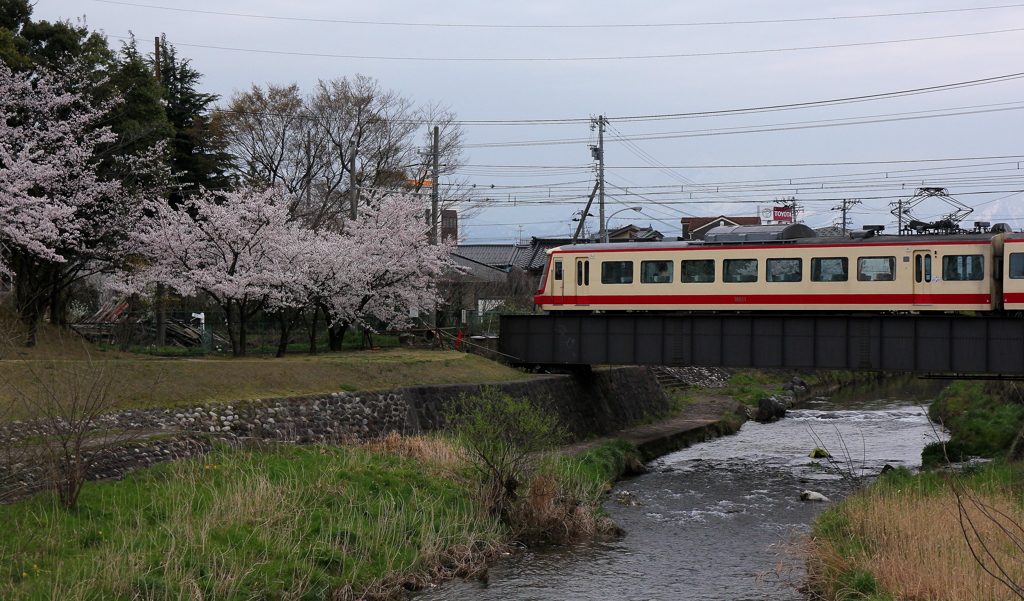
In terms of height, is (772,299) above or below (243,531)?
above

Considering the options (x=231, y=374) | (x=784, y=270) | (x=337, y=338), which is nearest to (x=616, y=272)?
(x=784, y=270)

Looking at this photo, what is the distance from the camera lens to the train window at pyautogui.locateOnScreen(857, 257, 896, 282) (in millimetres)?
25781

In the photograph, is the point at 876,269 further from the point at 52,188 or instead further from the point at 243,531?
the point at 52,188

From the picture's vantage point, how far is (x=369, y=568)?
1302cm

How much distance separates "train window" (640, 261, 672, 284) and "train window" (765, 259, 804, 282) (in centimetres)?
318

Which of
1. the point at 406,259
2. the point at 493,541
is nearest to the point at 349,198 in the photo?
the point at 406,259

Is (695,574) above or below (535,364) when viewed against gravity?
below

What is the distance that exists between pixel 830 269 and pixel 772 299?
1.98 m

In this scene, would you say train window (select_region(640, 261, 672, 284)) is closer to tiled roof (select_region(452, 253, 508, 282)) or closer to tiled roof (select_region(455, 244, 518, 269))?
tiled roof (select_region(452, 253, 508, 282))

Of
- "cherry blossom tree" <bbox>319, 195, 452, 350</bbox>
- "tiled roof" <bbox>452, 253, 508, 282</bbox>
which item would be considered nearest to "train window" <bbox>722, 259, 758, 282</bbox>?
"cherry blossom tree" <bbox>319, 195, 452, 350</bbox>

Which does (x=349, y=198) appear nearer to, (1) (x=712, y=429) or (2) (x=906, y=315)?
(1) (x=712, y=429)

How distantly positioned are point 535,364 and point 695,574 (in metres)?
18.1

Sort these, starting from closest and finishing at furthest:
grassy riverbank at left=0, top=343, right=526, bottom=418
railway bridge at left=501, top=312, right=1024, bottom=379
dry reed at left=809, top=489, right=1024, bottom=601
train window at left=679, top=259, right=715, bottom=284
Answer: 1. dry reed at left=809, top=489, right=1024, bottom=601
2. grassy riverbank at left=0, top=343, right=526, bottom=418
3. railway bridge at left=501, top=312, right=1024, bottom=379
4. train window at left=679, top=259, right=715, bottom=284

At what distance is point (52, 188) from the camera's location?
2711 cm
